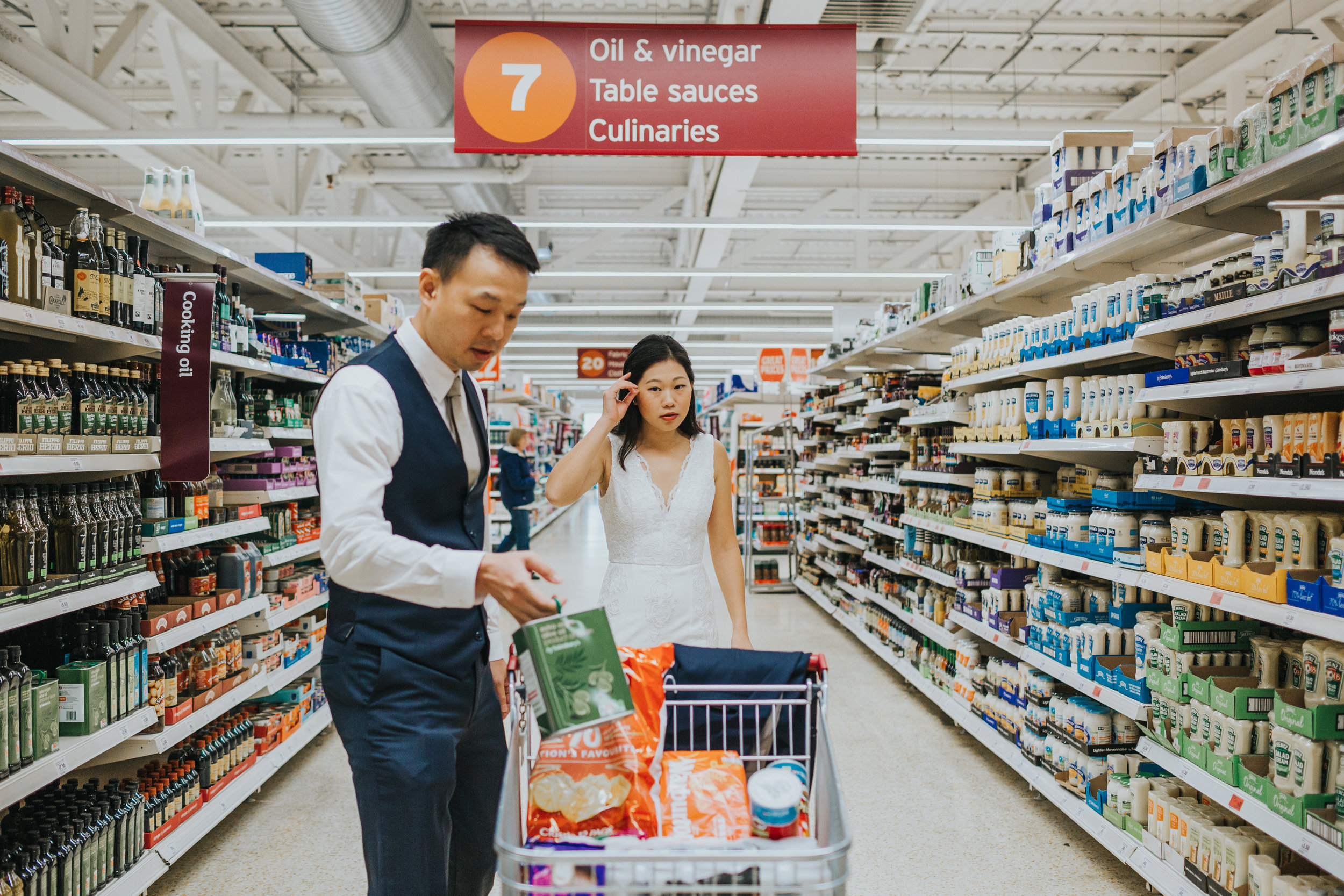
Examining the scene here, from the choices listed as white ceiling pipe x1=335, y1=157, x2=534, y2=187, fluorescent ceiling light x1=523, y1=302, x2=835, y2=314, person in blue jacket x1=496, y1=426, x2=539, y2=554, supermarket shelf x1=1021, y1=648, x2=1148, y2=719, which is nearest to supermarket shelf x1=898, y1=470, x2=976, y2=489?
supermarket shelf x1=1021, y1=648, x2=1148, y2=719

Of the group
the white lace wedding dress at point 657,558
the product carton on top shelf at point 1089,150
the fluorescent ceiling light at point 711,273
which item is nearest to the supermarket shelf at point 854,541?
the fluorescent ceiling light at point 711,273

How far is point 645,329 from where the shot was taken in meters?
16.5

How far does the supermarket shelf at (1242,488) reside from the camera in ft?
6.84

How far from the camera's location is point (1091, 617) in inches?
134

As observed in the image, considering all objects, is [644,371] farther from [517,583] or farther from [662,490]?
[517,583]

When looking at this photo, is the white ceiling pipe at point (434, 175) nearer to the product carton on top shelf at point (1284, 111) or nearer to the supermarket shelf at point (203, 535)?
the supermarket shelf at point (203, 535)

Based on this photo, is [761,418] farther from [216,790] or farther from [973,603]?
[216,790]

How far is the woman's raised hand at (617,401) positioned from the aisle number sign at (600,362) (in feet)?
52.6

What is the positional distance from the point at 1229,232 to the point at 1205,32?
7193 millimetres

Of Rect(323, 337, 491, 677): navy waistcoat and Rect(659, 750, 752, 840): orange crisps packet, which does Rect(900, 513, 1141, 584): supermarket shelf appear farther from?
Rect(323, 337, 491, 677): navy waistcoat

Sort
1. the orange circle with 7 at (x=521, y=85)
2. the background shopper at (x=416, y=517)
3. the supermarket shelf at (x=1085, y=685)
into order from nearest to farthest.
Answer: the background shopper at (x=416, y=517)
the supermarket shelf at (x=1085, y=685)
the orange circle with 7 at (x=521, y=85)

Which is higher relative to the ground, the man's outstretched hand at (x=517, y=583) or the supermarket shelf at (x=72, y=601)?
the man's outstretched hand at (x=517, y=583)

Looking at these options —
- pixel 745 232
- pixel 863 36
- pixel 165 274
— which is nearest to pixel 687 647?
pixel 165 274

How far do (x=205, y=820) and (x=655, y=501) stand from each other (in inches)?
90.8
